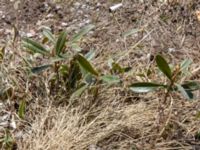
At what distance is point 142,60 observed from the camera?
6.45 ft

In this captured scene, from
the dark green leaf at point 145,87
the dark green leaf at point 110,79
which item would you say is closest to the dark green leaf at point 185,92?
the dark green leaf at point 145,87

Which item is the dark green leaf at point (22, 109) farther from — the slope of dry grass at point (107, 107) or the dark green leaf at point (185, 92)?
the dark green leaf at point (185, 92)

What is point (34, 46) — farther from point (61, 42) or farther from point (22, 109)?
point (22, 109)

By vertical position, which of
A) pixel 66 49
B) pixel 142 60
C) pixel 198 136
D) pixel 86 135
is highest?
pixel 66 49

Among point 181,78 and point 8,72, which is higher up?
point 8,72

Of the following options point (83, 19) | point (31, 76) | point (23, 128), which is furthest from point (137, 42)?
point (23, 128)

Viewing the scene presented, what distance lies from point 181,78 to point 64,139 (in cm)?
51

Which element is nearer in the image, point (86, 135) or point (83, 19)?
point (86, 135)

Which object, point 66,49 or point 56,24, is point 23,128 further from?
point 56,24

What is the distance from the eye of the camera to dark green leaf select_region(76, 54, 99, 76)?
1.71m

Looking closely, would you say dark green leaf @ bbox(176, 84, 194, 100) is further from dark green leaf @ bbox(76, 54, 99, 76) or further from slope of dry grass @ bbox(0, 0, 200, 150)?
dark green leaf @ bbox(76, 54, 99, 76)

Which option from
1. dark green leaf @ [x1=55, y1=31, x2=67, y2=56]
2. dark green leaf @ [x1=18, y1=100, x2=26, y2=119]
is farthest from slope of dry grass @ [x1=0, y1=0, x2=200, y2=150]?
dark green leaf @ [x1=55, y1=31, x2=67, y2=56]

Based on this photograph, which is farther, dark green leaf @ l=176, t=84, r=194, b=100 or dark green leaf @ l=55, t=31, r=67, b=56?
dark green leaf @ l=55, t=31, r=67, b=56

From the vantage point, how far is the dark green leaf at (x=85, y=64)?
171 centimetres
